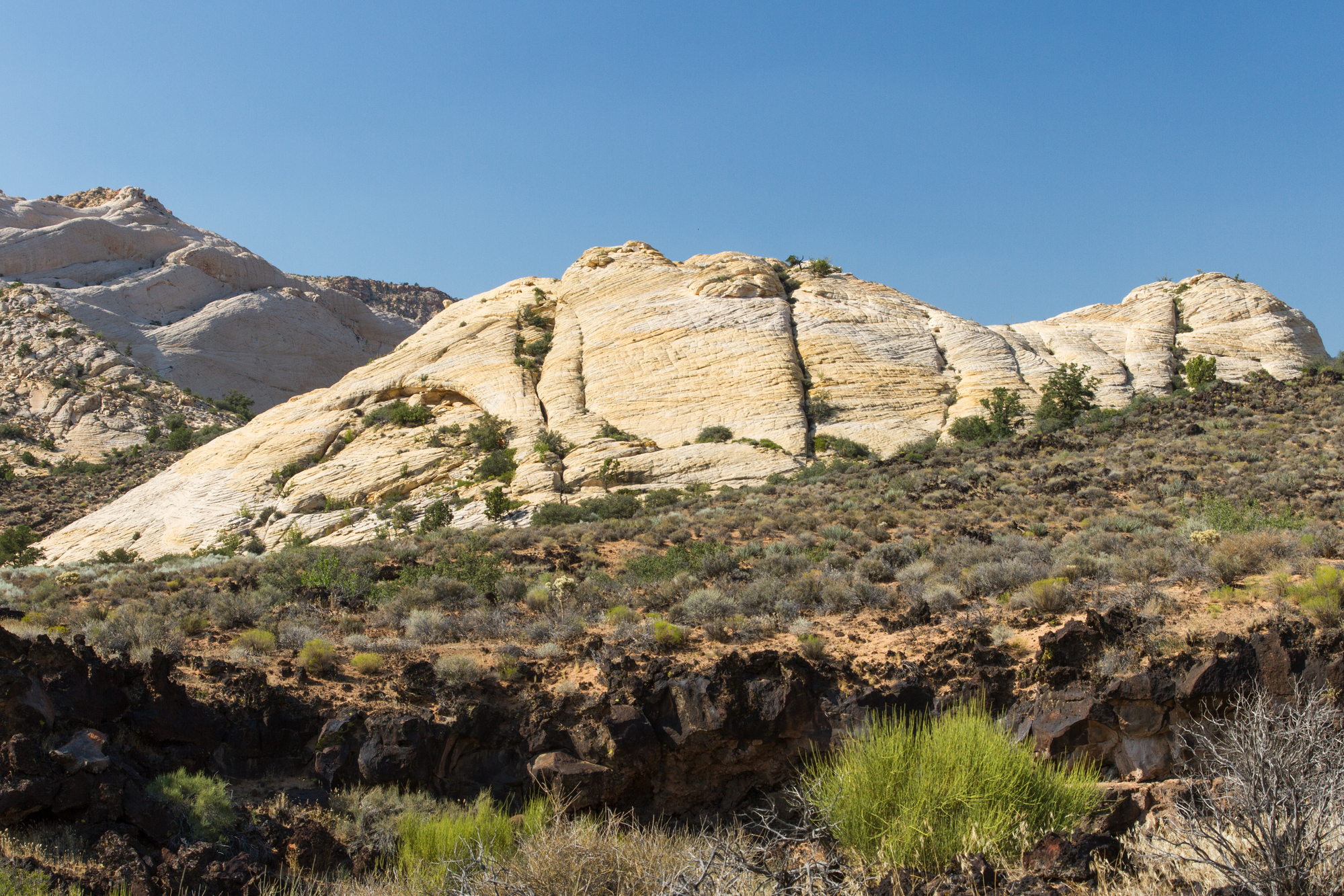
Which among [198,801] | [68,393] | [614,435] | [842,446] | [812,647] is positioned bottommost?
[198,801]

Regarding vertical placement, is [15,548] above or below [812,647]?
above

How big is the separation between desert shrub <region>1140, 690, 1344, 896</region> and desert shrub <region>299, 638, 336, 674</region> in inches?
301

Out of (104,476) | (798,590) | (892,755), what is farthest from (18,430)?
(892,755)

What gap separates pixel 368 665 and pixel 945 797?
616 cm

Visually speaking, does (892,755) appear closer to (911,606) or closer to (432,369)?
(911,606)

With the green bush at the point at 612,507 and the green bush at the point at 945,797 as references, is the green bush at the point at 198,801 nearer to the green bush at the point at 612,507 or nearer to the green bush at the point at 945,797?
the green bush at the point at 945,797

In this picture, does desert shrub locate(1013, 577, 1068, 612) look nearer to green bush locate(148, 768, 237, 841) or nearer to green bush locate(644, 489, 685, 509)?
green bush locate(148, 768, 237, 841)

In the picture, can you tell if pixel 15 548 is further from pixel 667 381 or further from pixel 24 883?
pixel 24 883

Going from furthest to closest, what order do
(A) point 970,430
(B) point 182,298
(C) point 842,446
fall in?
1. (B) point 182,298
2. (C) point 842,446
3. (A) point 970,430

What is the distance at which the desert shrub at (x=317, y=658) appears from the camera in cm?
862

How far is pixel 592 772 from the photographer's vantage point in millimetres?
7219

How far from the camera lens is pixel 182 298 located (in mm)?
62531

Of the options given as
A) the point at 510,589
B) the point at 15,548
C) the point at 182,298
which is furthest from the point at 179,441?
the point at 510,589

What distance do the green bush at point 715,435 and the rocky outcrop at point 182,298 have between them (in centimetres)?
4254
